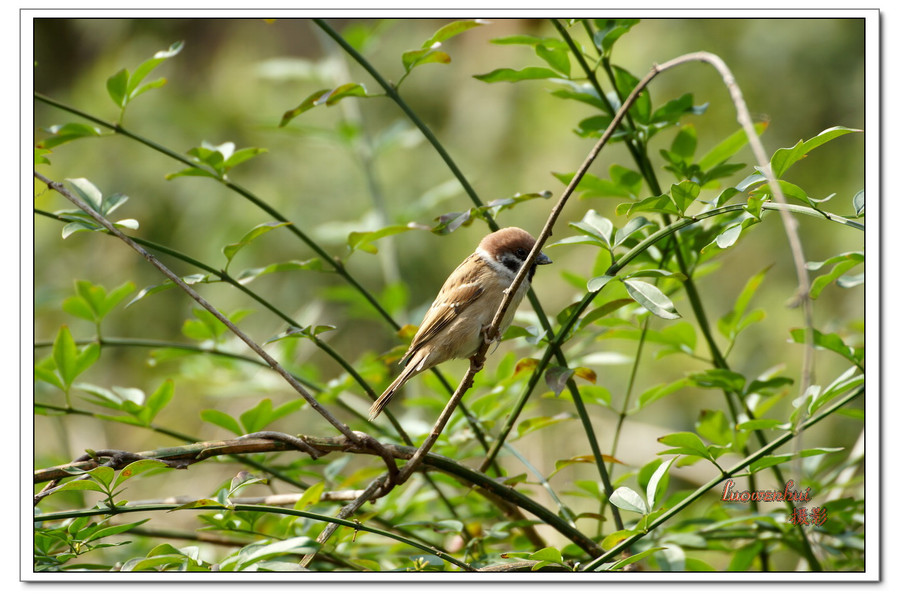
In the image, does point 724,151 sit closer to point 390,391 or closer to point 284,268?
point 390,391

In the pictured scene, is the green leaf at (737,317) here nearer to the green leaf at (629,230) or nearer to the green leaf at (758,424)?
the green leaf at (758,424)

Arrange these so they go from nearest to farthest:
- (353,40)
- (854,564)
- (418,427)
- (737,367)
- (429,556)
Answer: (429,556) → (854,564) → (418,427) → (353,40) → (737,367)

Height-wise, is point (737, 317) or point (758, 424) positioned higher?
point (737, 317)

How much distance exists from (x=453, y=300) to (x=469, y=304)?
0.16 feet

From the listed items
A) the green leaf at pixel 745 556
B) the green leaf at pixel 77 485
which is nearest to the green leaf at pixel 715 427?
the green leaf at pixel 745 556

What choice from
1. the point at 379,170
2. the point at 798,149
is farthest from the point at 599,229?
the point at 379,170

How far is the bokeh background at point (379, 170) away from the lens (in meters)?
3.21

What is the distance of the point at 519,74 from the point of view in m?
1.92

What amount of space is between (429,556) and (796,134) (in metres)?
2.77

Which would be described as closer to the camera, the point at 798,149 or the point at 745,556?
the point at 798,149
